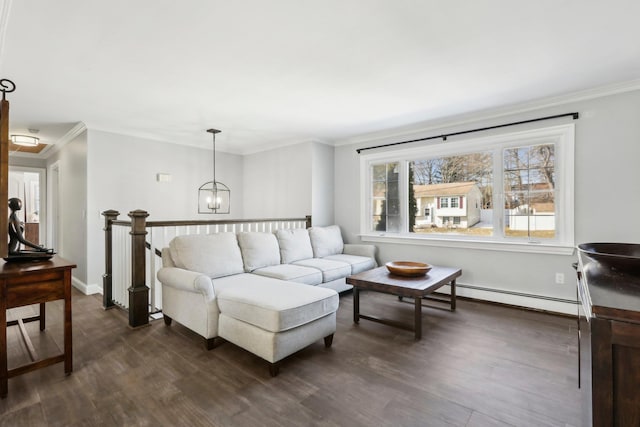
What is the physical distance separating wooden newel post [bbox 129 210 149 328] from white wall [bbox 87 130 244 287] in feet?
5.79

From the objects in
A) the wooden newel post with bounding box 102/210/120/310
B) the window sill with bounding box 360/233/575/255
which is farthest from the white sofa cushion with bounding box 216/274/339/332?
the window sill with bounding box 360/233/575/255

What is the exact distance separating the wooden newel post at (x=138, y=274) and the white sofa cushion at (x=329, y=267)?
1729 mm

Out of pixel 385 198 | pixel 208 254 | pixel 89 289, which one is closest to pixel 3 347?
pixel 208 254

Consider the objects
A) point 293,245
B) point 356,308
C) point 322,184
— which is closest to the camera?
point 356,308

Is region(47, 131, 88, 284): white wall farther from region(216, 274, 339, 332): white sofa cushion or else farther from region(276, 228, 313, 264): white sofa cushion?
region(216, 274, 339, 332): white sofa cushion

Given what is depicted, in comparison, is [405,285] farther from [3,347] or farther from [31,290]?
[3,347]

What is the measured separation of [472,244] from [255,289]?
111 inches

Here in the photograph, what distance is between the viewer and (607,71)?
2736 millimetres

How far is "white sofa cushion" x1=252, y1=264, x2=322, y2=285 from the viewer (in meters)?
3.32

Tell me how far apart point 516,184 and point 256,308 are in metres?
3.29

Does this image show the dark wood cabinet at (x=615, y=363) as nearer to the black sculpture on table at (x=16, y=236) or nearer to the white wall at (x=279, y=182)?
the black sculpture on table at (x=16, y=236)

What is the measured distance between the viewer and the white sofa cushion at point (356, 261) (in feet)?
13.8

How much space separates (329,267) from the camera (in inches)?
151

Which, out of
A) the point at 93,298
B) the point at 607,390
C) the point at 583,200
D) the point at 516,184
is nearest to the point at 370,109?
the point at 516,184
